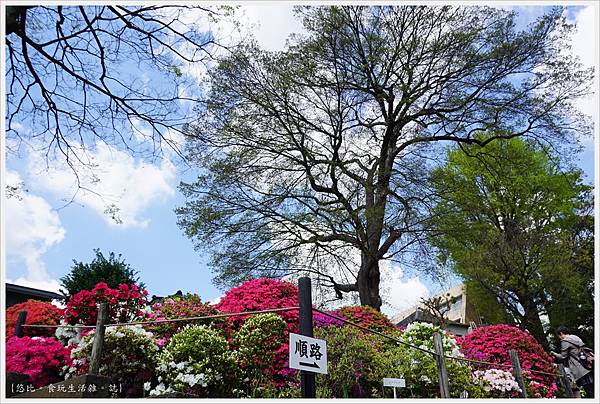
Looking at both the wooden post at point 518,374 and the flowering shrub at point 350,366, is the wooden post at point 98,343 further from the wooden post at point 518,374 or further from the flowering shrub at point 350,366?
the wooden post at point 518,374

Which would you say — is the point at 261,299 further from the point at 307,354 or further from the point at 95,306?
the point at 307,354

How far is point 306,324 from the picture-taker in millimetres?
3240

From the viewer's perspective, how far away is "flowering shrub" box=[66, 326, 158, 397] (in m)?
4.87

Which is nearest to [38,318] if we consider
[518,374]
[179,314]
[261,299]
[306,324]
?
[179,314]

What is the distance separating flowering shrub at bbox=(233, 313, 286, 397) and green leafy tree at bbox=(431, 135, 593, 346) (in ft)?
18.6

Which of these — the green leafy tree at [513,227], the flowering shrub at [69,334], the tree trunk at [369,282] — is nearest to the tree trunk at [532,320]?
the green leafy tree at [513,227]

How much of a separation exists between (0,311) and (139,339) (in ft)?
5.36

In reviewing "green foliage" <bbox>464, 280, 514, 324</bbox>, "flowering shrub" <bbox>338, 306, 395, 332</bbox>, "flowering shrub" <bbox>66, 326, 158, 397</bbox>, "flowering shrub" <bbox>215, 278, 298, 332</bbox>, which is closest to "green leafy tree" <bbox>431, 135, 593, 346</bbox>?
"green foliage" <bbox>464, 280, 514, 324</bbox>

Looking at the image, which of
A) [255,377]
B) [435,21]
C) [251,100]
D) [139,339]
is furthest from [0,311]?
[435,21]

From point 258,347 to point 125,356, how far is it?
→ 4.53 ft

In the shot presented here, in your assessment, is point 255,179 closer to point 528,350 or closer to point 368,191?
point 368,191

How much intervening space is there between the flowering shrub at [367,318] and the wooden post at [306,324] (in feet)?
13.7

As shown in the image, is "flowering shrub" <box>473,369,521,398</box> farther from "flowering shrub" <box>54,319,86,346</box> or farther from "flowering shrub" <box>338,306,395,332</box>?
"flowering shrub" <box>54,319,86,346</box>

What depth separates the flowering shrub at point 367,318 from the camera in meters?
7.42
